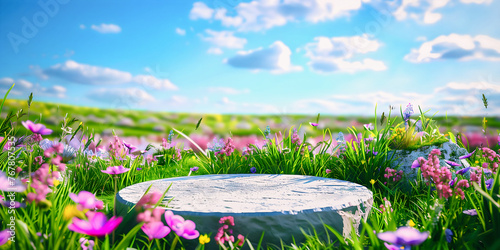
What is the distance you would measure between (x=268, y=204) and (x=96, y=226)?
1222 millimetres

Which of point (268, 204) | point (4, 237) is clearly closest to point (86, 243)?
point (4, 237)

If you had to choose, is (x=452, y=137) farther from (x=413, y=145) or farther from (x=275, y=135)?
(x=275, y=135)

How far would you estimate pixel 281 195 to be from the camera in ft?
8.47

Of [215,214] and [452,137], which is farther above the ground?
[452,137]

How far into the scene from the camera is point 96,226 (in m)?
1.28

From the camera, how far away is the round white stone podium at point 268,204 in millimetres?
2023

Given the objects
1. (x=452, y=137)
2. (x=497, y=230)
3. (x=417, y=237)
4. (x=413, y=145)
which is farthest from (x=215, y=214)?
(x=452, y=137)

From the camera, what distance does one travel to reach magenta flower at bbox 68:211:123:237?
→ 1.24 m

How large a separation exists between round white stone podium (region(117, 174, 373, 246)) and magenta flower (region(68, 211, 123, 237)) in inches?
31.7

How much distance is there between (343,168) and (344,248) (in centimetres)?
216

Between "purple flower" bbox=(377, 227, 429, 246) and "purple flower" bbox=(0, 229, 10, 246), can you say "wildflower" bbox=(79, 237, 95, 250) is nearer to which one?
"purple flower" bbox=(0, 229, 10, 246)

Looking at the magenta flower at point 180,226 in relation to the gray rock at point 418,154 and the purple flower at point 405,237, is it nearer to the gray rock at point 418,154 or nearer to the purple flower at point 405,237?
the purple flower at point 405,237

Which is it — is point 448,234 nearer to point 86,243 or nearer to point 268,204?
point 268,204

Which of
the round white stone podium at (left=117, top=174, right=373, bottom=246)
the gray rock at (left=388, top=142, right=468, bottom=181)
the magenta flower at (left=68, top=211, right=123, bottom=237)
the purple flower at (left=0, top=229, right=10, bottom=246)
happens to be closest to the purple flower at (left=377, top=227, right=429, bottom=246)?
the round white stone podium at (left=117, top=174, right=373, bottom=246)
